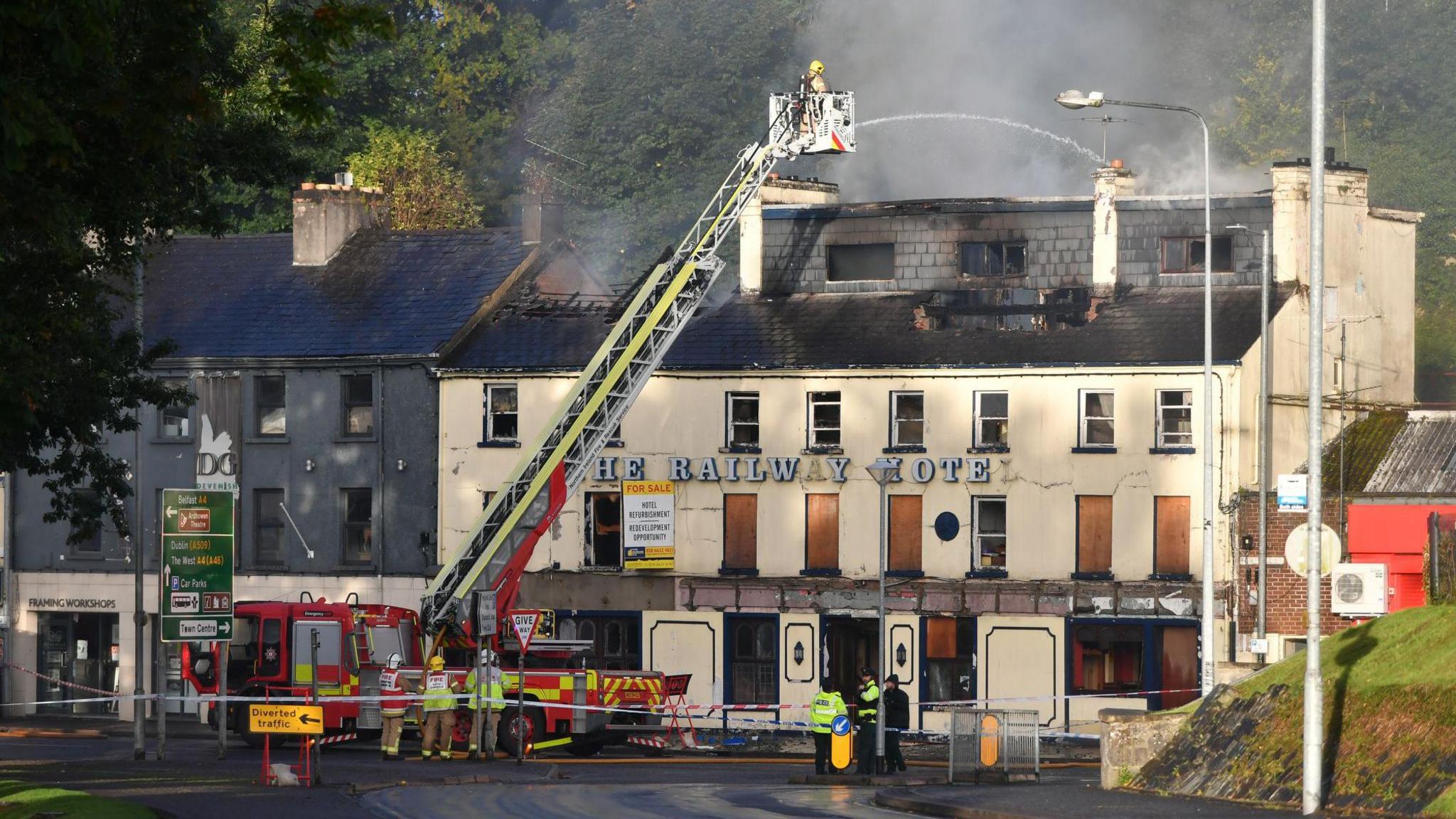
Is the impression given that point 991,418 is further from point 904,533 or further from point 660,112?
point 660,112

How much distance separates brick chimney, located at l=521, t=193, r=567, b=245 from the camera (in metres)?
55.1

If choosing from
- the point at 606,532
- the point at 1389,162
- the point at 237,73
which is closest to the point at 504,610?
the point at 606,532

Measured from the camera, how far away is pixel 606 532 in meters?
51.3

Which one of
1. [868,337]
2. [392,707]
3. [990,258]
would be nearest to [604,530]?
[868,337]

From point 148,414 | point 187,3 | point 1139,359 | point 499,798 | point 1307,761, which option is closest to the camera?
point 187,3

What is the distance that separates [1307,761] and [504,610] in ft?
63.8

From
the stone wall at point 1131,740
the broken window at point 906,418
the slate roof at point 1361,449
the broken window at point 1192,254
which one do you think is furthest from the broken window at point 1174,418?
the stone wall at point 1131,740

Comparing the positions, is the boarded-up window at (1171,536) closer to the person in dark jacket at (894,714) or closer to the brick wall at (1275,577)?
the brick wall at (1275,577)

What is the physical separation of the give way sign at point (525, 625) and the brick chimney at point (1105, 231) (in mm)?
17145

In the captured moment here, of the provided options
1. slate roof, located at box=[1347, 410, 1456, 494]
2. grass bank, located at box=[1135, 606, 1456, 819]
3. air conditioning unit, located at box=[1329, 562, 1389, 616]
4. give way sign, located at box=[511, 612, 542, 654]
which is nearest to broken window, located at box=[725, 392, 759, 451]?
give way sign, located at box=[511, 612, 542, 654]

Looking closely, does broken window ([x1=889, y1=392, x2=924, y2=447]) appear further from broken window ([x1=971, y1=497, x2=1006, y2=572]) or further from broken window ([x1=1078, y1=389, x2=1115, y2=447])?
broken window ([x1=1078, y1=389, x2=1115, y2=447])

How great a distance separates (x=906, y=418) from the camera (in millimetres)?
49406

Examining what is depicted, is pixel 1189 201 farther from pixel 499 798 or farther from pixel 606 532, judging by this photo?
pixel 499 798

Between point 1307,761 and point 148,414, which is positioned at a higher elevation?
point 148,414
